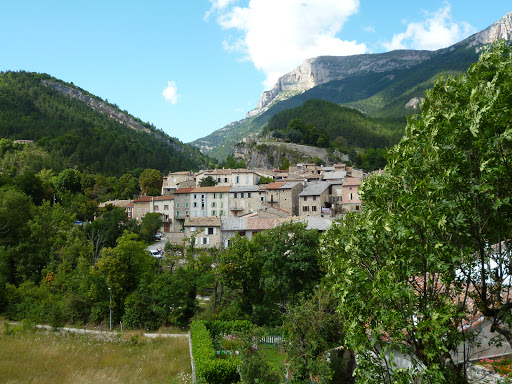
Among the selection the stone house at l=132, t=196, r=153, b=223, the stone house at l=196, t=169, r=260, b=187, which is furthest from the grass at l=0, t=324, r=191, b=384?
the stone house at l=196, t=169, r=260, b=187

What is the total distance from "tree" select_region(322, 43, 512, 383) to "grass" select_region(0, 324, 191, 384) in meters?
11.3

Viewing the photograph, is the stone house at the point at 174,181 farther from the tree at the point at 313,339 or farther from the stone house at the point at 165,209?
the tree at the point at 313,339

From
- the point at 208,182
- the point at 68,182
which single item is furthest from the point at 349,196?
the point at 68,182

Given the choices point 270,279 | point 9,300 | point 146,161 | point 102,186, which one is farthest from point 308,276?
point 146,161

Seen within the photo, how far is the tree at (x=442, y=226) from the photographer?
22.8ft

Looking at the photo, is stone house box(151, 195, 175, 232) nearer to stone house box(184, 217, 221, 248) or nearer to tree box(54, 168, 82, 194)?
stone house box(184, 217, 221, 248)

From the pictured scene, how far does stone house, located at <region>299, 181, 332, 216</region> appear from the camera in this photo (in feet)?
207

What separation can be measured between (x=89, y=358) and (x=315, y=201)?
46.4 m

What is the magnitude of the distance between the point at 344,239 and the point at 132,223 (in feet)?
194

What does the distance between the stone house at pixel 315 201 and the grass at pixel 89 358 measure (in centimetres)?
4020

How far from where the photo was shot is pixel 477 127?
6707 millimetres

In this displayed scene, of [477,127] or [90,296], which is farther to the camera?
[90,296]

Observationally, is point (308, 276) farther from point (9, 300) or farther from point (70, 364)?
point (9, 300)

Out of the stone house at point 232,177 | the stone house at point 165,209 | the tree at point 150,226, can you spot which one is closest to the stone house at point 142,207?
the stone house at point 165,209
